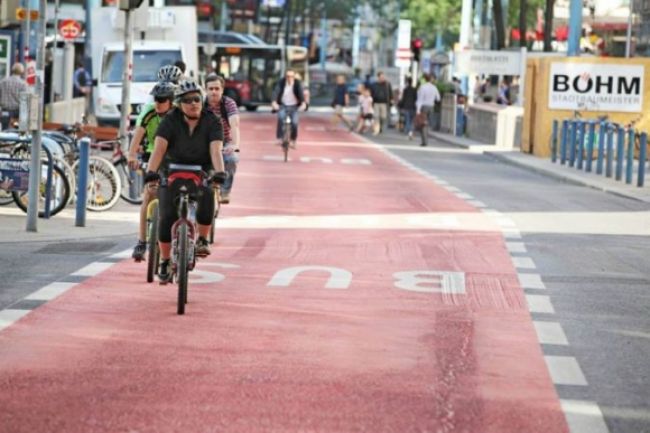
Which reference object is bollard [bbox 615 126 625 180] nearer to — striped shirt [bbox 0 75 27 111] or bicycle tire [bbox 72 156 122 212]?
striped shirt [bbox 0 75 27 111]

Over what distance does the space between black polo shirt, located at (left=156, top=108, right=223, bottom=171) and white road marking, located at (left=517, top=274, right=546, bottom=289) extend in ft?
9.54

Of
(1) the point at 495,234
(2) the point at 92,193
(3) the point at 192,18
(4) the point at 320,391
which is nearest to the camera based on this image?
(4) the point at 320,391

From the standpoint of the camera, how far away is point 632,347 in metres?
11.3

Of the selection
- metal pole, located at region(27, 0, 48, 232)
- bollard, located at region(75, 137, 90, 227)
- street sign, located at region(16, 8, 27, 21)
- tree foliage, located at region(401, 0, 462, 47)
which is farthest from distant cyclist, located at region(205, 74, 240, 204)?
tree foliage, located at region(401, 0, 462, 47)

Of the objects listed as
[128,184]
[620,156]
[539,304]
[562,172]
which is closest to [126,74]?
[128,184]

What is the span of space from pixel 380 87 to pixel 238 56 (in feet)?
92.9

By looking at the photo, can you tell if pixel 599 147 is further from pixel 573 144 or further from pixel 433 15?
pixel 433 15

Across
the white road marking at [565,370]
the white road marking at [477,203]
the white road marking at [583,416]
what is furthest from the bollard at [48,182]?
the white road marking at [583,416]

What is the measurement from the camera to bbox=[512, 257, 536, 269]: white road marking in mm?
16625

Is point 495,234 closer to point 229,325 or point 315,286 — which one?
point 315,286

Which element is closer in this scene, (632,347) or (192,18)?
(632,347)

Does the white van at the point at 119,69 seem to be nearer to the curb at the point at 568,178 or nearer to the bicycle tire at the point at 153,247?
the curb at the point at 568,178

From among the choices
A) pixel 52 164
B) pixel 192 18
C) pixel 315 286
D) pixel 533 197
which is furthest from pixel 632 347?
pixel 192 18

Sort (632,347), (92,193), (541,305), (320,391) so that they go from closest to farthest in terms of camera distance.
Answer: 1. (320,391)
2. (632,347)
3. (541,305)
4. (92,193)
